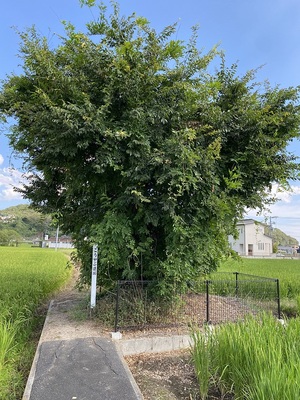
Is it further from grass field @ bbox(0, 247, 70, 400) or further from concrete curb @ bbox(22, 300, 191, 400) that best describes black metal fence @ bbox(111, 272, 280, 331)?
grass field @ bbox(0, 247, 70, 400)

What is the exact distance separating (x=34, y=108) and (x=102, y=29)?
1.75 meters

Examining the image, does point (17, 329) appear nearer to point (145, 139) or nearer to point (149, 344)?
point (149, 344)

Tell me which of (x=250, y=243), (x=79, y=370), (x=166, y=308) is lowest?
(x=79, y=370)

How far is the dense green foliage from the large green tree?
1769 mm

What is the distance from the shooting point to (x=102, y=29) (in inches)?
202

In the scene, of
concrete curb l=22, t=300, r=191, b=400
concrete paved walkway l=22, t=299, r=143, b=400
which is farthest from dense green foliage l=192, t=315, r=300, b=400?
concrete curb l=22, t=300, r=191, b=400

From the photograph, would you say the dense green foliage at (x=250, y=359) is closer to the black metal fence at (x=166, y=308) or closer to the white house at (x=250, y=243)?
the black metal fence at (x=166, y=308)

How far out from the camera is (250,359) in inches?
108

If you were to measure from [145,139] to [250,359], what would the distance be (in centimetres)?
323

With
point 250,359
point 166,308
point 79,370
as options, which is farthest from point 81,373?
point 166,308

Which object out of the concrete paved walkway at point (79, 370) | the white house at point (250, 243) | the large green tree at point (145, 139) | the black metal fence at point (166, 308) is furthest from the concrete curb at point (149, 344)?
the white house at point (250, 243)

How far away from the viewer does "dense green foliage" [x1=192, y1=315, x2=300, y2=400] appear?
7.26 ft

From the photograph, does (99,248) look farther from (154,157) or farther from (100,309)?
(154,157)

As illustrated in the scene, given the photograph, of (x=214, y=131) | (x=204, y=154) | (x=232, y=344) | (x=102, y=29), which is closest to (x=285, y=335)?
(x=232, y=344)
